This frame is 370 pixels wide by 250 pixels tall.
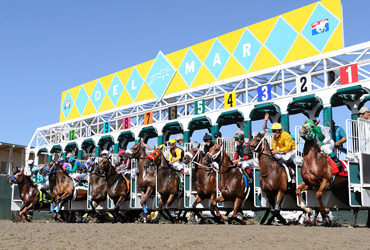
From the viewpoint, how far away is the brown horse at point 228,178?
10570 mm

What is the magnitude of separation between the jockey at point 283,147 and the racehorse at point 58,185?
296 inches

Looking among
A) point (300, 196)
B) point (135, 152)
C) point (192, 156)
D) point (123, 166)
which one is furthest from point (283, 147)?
point (123, 166)

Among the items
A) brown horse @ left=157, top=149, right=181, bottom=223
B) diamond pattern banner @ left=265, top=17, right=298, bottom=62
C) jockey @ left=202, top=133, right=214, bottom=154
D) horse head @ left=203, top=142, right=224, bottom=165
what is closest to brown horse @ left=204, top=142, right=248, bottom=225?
horse head @ left=203, top=142, right=224, bottom=165

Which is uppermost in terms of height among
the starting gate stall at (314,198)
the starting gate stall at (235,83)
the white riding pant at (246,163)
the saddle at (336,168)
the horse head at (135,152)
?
the starting gate stall at (235,83)

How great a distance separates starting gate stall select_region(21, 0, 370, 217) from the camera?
49.0 ft

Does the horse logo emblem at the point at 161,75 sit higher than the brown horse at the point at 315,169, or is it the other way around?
the horse logo emblem at the point at 161,75

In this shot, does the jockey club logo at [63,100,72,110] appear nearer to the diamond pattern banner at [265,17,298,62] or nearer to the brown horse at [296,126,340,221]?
the diamond pattern banner at [265,17,298,62]

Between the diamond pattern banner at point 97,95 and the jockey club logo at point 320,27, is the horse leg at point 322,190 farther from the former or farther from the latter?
the diamond pattern banner at point 97,95

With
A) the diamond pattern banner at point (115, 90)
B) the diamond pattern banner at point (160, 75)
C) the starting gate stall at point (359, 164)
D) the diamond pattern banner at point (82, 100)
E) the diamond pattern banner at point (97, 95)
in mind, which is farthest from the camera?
the diamond pattern banner at point (82, 100)

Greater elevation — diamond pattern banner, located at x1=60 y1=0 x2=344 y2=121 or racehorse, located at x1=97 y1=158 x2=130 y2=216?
diamond pattern banner, located at x1=60 y1=0 x2=344 y2=121

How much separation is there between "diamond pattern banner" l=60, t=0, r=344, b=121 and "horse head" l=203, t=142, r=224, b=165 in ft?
23.4

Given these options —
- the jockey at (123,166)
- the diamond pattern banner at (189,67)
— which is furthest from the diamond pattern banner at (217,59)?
the jockey at (123,166)

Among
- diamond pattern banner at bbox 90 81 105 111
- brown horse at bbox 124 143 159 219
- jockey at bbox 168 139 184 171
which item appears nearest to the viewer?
jockey at bbox 168 139 184 171

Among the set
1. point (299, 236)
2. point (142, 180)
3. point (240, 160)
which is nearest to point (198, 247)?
point (299, 236)
